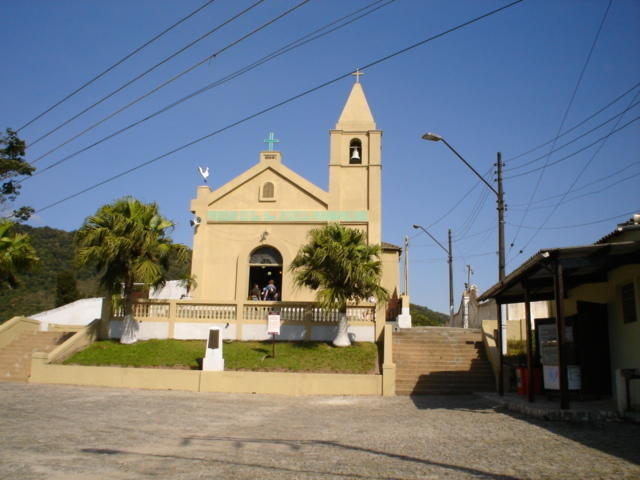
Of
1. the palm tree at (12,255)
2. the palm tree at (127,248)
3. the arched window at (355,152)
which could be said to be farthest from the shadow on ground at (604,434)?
the palm tree at (12,255)

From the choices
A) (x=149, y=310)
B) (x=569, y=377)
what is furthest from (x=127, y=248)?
(x=569, y=377)

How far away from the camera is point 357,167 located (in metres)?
27.8

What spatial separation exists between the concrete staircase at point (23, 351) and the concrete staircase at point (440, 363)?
1305 cm

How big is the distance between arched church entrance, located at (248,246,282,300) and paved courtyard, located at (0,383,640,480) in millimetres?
12195

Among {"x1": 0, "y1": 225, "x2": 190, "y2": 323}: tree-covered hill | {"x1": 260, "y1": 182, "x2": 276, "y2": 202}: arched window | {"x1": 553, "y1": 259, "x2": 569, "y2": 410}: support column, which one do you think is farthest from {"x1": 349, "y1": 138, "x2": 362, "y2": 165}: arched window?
{"x1": 0, "y1": 225, "x2": 190, "y2": 323}: tree-covered hill

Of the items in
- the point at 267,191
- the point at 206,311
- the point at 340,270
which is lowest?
the point at 206,311

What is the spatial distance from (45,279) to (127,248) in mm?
41781

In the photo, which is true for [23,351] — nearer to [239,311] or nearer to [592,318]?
[239,311]

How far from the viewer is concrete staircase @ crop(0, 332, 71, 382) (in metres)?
21.2

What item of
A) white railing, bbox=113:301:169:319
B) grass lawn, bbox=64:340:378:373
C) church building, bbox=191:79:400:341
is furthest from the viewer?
church building, bbox=191:79:400:341

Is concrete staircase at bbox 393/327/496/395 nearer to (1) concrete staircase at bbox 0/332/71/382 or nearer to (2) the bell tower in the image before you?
(2) the bell tower

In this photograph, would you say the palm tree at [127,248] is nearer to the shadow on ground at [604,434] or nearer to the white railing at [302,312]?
the white railing at [302,312]

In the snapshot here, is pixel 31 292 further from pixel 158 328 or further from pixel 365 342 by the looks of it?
pixel 365 342

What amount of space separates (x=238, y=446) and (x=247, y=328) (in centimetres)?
1413
